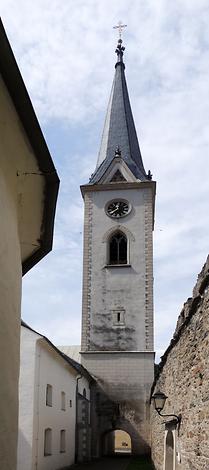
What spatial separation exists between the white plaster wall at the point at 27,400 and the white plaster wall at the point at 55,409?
0.34 metres

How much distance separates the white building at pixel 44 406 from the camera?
690 inches

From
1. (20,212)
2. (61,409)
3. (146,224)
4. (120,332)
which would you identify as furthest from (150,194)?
(20,212)

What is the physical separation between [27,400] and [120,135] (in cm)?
2326

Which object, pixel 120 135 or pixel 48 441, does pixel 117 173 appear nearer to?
pixel 120 135

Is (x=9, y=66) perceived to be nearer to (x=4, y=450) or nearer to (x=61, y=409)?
(x=4, y=450)

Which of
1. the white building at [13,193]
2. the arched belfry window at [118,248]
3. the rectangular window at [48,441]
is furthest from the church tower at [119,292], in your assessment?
the white building at [13,193]

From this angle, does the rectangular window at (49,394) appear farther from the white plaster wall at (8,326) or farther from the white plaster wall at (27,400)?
the white plaster wall at (8,326)

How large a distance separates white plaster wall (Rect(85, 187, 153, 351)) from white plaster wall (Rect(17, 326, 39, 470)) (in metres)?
12.1

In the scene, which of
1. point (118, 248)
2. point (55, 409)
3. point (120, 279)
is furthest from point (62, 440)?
point (118, 248)

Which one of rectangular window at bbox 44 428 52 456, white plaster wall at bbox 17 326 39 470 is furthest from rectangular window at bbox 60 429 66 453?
white plaster wall at bbox 17 326 39 470

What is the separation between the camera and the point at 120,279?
31656 millimetres

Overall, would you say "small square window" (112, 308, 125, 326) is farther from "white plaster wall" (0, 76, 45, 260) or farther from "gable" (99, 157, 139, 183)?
"white plaster wall" (0, 76, 45, 260)

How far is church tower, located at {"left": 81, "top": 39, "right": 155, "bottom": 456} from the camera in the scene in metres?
28.9

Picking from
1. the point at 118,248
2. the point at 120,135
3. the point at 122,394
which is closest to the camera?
the point at 122,394
